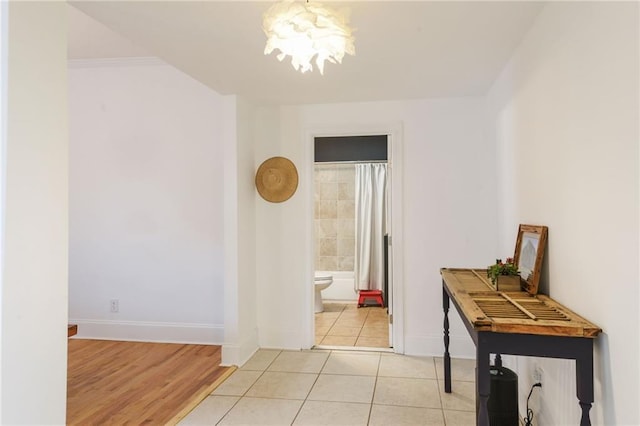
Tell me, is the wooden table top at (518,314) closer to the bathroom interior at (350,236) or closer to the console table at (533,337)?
the console table at (533,337)

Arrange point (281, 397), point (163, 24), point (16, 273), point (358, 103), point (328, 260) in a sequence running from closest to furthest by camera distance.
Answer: point (16, 273), point (163, 24), point (281, 397), point (358, 103), point (328, 260)

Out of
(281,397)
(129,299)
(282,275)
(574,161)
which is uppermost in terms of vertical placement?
(574,161)

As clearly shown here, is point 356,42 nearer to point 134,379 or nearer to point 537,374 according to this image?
point 537,374

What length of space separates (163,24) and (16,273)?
140 cm

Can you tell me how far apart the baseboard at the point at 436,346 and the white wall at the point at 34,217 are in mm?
2746

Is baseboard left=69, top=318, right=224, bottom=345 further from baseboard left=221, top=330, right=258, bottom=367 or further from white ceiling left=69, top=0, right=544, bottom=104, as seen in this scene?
white ceiling left=69, top=0, right=544, bottom=104

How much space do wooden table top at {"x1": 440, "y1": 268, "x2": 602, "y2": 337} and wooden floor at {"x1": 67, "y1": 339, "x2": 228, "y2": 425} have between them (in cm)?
192

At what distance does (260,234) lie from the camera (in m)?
3.89

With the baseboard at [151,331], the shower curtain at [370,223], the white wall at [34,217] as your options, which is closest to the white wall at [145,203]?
the baseboard at [151,331]

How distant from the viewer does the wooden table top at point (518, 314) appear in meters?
1.47

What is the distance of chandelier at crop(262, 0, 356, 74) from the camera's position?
1498mm

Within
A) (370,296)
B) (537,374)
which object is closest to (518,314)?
(537,374)

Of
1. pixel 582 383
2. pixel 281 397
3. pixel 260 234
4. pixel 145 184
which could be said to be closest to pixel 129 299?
pixel 145 184

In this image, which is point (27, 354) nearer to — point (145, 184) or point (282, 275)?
point (282, 275)
